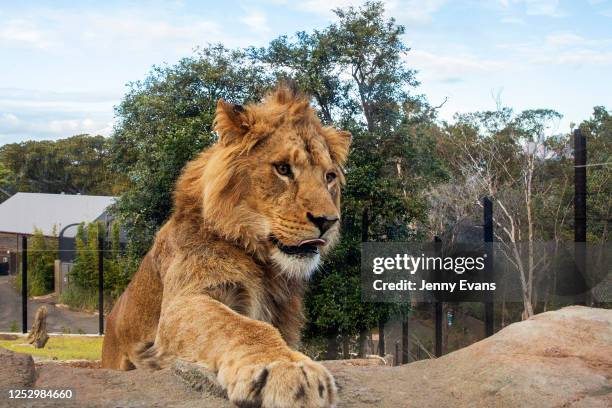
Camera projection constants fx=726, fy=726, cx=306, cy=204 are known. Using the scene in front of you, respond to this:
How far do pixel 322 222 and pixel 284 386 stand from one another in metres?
1.04

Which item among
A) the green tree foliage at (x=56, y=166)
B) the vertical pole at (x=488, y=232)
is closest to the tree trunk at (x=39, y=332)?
the vertical pole at (x=488, y=232)

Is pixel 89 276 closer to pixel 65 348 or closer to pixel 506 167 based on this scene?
pixel 65 348

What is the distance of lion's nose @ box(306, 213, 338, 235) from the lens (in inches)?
129

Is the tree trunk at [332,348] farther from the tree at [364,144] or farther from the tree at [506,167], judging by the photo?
the tree at [506,167]

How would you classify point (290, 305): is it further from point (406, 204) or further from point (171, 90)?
point (171, 90)

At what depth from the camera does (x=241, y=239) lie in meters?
3.60

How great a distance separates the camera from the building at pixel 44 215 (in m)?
26.4

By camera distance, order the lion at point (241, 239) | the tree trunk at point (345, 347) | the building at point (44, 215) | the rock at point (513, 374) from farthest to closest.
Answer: the building at point (44, 215)
the tree trunk at point (345, 347)
the lion at point (241, 239)
the rock at point (513, 374)

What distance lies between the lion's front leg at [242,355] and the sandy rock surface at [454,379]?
0.43ft

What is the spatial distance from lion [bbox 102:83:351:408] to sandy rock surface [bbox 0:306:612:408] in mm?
171

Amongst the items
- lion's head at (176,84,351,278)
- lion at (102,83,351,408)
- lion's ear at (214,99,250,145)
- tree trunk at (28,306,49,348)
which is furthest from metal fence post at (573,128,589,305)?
tree trunk at (28,306,49,348)

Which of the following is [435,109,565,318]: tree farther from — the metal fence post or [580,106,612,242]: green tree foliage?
the metal fence post

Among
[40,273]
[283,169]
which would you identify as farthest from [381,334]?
[40,273]

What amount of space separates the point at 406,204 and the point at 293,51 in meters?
3.65
